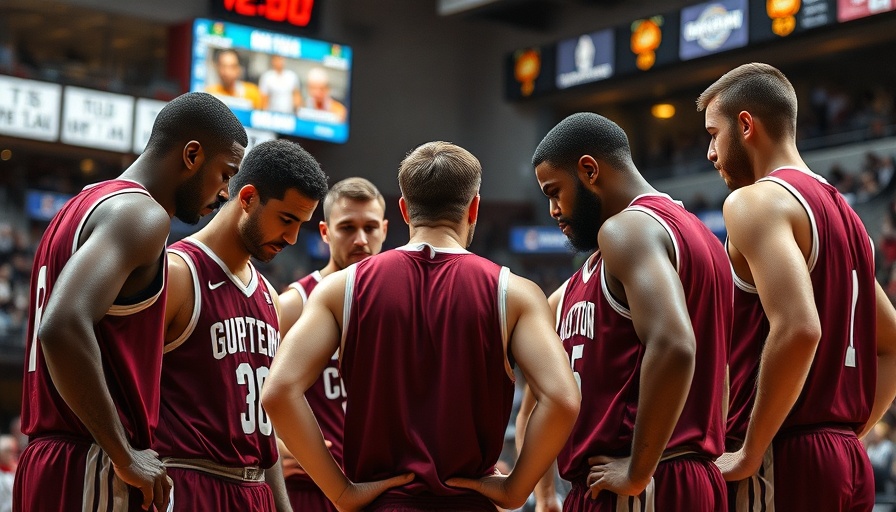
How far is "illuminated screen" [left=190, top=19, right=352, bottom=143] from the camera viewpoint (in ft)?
67.5

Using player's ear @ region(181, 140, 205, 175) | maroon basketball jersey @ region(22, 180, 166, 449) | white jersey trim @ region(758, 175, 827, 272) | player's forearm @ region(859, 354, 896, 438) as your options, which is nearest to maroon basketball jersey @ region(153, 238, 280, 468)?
maroon basketball jersey @ region(22, 180, 166, 449)

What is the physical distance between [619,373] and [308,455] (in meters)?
1.02

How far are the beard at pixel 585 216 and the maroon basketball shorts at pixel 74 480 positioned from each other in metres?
1.67

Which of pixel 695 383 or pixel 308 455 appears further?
pixel 695 383

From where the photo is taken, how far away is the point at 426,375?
3.21 m

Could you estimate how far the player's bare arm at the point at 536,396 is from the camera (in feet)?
10.2

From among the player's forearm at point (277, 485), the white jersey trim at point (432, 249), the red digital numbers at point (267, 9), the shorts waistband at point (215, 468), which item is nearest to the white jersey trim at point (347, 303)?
the white jersey trim at point (432, 249)

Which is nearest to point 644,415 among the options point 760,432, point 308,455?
point 760,432

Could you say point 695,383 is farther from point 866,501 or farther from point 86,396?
point 86,396

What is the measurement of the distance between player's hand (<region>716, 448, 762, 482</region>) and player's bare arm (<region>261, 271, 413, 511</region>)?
3.89ft

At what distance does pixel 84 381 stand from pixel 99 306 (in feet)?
0.72

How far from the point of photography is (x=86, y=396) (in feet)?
10.2

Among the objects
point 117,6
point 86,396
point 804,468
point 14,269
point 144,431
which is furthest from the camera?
point 117,6

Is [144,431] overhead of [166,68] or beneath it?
beneath
